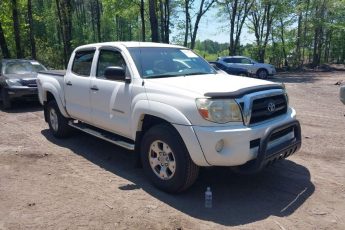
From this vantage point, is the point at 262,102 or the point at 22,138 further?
the point at 22,138

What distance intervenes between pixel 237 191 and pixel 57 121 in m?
4.27

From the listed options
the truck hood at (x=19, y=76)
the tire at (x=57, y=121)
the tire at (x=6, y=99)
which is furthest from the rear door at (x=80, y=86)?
the truck hood at (x=19, y=76)

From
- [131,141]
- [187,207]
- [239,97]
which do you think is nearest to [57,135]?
[131,141]

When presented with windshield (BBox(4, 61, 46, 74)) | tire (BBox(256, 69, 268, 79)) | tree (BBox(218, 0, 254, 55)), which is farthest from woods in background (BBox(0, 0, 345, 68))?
windshield (BBox(4, 61, 46, 74))

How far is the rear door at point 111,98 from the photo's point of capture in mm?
5062

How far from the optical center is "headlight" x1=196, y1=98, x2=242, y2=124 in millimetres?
4008

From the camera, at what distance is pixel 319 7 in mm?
39031

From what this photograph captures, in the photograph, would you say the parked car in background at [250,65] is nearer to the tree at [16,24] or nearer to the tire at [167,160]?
the tree at [16,24]

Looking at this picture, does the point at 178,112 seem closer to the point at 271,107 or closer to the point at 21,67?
the point at 271,107

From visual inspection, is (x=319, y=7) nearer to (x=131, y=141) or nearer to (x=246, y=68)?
(x=246, y=68)

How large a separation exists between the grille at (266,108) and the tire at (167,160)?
927mm

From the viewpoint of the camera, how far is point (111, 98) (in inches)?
209

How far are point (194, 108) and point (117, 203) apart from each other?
1.53m

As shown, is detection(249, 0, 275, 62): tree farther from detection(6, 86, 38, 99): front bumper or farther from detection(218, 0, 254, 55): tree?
detection(6, 86, 38, 99): front bumper
